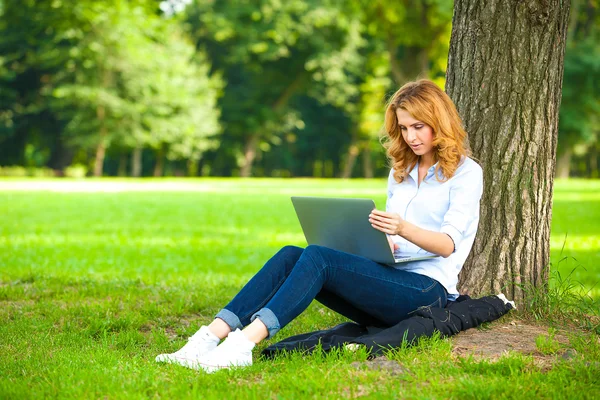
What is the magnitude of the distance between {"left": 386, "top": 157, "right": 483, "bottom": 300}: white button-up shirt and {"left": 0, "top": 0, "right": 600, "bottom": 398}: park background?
0.46m

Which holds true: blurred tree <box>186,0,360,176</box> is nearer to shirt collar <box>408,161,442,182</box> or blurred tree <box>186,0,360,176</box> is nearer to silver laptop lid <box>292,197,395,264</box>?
shirt collar <box>408,161,442,182</box>

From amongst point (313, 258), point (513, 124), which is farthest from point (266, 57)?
point (313, 258)

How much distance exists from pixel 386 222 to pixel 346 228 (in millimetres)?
412

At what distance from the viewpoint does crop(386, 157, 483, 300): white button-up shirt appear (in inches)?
157

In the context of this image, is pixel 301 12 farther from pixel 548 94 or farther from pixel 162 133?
pixel 548 94

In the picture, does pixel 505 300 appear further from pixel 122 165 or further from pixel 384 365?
pixel 122 165

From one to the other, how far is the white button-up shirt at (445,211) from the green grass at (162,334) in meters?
0.43

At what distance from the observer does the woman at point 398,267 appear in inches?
149

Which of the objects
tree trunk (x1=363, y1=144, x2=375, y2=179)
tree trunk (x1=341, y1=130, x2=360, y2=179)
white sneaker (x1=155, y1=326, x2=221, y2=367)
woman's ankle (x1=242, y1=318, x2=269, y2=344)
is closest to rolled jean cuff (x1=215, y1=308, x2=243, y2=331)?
white sneaker (x1=155, y1=326, x2=221, y2=367)

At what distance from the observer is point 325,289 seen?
4.03 metres

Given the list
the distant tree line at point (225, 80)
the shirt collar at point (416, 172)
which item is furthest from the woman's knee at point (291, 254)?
the distant tree line at point (225, 80)

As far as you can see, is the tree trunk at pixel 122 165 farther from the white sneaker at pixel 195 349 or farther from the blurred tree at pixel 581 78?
the white sneaker at pixel 195 349

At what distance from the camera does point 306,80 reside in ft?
162

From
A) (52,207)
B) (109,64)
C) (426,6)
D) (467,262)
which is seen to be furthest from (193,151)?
(467,262)
